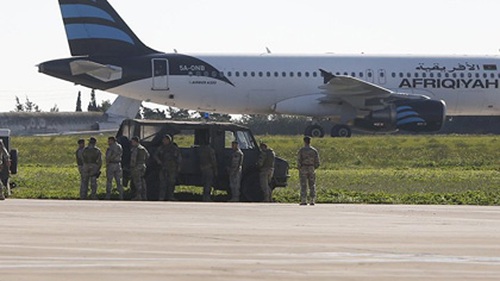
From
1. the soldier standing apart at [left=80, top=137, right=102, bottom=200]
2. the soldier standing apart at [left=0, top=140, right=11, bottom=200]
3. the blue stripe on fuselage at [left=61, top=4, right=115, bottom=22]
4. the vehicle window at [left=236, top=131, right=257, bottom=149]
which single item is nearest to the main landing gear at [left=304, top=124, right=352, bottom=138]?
the blue stripe on fuselage at [left=61, top=4, right=115, bottom=22]

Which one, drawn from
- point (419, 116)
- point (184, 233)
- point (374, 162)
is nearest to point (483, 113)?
point (419, 116)

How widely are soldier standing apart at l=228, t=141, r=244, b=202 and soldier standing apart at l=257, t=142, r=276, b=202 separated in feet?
1.34

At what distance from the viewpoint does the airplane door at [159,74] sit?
4897cm

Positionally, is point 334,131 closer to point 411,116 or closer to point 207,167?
point 411,116

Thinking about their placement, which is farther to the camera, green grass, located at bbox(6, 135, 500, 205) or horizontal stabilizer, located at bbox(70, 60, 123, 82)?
horizontal stabilizer, located at bbox(70, 60, 123, 82)

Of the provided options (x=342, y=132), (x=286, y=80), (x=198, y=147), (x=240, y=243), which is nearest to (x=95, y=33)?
(x=286, y=80)

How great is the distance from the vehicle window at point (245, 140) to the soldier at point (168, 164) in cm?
165

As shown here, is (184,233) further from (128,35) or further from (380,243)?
(128,35)

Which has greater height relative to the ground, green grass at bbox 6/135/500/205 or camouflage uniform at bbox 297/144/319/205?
camouflage uniform at bbox 297/144/319/205

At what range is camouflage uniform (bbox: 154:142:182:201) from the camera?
80.9 feet

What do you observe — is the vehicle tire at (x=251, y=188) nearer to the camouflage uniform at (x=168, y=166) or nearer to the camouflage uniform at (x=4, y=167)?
the camouflage uniform at (x=168, y=166)

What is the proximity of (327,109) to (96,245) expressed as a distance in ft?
124

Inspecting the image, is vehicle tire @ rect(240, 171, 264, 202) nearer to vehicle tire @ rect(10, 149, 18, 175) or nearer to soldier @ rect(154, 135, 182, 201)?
soldier @ rect(154, 135, 182, 201)

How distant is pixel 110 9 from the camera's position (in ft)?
165
